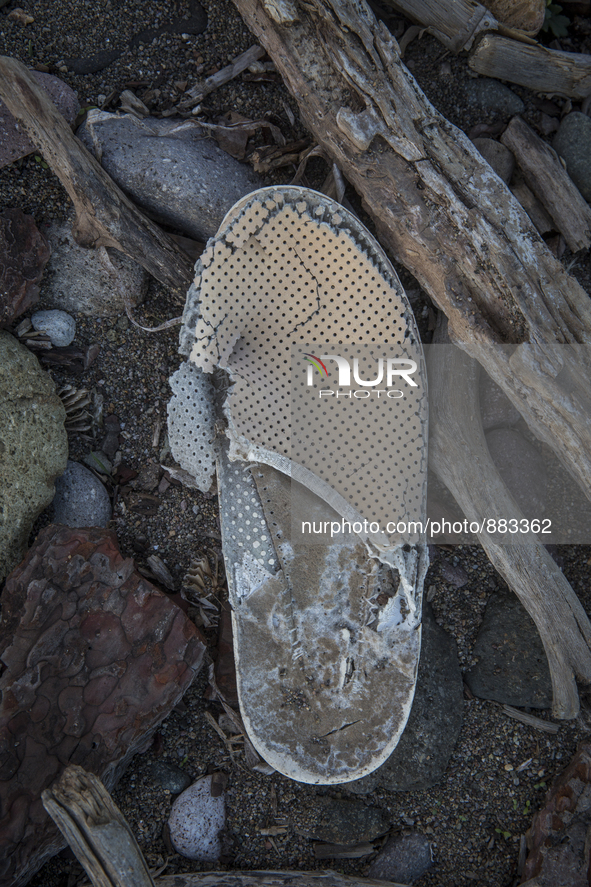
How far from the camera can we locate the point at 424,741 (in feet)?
6.70

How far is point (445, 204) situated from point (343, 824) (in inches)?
88.9

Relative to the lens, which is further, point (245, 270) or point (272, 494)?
point (272, 494)

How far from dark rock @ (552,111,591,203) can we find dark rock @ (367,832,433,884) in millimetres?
2615

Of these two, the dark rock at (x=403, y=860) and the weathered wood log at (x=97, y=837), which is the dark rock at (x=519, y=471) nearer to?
the dark rock at (x=403, y=860)

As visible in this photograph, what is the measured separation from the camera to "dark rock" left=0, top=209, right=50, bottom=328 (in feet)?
6.33

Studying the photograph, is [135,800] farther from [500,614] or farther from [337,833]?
[500,614]

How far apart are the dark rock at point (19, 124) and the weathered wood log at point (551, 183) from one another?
166 cm

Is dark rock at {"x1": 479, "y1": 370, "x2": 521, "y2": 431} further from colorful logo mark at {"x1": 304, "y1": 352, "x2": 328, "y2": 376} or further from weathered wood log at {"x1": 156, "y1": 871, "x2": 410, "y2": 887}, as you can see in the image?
weathered wood log at {"x1": 156, "y1": 871, "x2": 410, "y2": 887}

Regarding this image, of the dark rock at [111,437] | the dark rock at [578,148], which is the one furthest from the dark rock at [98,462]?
the dark rock at [578,148]

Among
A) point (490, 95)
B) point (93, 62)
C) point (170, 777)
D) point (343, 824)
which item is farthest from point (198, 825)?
point (490, 95)

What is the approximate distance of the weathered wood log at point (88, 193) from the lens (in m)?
1.80

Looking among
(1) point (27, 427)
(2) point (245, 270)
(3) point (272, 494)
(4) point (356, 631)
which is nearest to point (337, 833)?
(4) point (356, 631)

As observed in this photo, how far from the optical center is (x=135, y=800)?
80.5 inches

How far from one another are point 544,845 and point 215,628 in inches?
55.9
